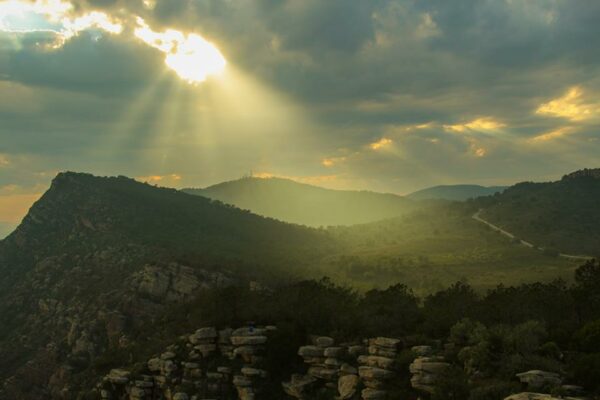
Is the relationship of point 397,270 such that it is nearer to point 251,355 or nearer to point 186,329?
point 186,329

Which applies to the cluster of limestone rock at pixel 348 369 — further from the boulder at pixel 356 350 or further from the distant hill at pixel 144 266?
the distant hill at pixel 144 266

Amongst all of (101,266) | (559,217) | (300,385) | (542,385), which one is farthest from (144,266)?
(559,217)

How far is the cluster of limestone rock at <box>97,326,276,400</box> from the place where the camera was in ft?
148

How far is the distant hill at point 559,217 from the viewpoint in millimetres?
138000

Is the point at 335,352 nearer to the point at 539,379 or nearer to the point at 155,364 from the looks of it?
the point at 539,379

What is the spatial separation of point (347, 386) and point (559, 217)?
14464 cm

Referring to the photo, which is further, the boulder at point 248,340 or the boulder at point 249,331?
the boulder at point 249,331

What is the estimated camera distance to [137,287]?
105250 millimetres

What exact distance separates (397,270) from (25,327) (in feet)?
264

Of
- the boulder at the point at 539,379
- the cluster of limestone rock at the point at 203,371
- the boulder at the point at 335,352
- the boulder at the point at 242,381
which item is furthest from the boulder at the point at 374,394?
the boulder at the point at 242,381

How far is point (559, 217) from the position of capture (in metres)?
161

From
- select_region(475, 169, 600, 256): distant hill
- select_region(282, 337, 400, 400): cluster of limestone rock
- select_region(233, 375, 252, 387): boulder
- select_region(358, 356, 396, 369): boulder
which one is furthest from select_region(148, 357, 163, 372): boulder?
select_region(475, 169, 600, 256): distant hill

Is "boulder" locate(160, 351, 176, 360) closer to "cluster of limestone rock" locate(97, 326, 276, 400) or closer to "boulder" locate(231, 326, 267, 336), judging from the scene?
"cluster of limestone rock" locate(97, 326, 276, 400)

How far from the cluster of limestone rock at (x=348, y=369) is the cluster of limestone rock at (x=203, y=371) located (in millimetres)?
4385
